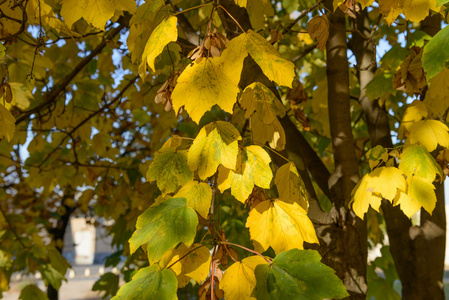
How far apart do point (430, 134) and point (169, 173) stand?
4.05ft

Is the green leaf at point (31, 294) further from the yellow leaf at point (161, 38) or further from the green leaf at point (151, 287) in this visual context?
the yellow leaf at point (161, 38)

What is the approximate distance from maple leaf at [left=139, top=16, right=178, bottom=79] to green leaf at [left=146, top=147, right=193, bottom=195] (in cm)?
29

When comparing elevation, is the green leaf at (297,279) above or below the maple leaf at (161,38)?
below

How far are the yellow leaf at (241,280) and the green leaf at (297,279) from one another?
0.11 feet

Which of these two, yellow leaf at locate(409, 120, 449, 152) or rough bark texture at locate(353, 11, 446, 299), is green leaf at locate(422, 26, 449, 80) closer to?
yellow leaf at locate(409, 120, 449, 152)

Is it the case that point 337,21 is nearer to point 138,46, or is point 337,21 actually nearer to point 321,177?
point 321,177

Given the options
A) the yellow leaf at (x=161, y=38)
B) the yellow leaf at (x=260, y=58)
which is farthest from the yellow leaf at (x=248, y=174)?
the yellow leaf at (x=161, y=38)

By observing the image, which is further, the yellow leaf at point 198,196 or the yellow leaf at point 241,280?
the yellow leaf at point 198,196

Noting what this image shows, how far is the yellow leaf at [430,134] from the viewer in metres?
2.02

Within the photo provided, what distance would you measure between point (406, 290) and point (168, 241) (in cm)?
223

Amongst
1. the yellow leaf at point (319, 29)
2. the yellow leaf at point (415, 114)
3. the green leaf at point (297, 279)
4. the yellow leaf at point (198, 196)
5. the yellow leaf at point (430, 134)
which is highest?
the yellow leaf at point (319, 29)

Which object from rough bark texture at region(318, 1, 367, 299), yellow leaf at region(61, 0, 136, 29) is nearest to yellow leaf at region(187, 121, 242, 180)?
yellow leaf at region(61, 0, 136, 29)

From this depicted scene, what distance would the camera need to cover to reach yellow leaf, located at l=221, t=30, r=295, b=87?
4.50 ft

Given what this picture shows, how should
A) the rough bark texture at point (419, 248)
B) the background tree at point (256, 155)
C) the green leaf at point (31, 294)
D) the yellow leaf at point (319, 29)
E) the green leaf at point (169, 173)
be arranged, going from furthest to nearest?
the green leaf at point (31, 294)
the rough bark texture at point (419, 248)
the yellow leaf at point (319, 29)
the green leaf at point (169, 173)
the background tree at point (256, 155)
